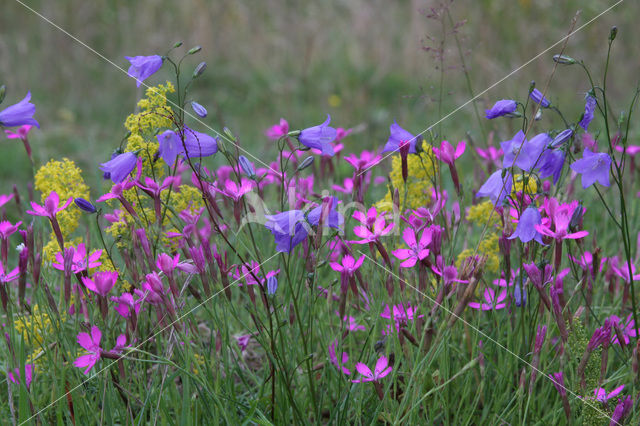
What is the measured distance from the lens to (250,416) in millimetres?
1391

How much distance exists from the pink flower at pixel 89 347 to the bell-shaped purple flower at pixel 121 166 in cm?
33

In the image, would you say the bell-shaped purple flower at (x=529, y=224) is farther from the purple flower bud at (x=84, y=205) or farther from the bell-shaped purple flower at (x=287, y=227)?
the purple flower bud at (x=84, y=205)

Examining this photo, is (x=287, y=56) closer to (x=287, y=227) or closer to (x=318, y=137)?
(x=318, y=137)

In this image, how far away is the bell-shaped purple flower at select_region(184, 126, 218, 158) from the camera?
143cm

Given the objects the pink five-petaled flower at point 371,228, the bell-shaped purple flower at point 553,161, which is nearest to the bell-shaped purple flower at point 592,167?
the bell-shaped purple flower at point 553,161

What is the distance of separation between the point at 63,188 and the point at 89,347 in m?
0.52

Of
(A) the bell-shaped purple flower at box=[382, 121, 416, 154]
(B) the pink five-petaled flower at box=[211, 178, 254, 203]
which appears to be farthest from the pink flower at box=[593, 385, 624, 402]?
(B) the pink five-petaled flower at box=[211, 178, 254, 203]

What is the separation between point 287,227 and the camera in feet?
4.18

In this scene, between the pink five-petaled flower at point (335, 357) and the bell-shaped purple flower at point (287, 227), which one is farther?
the pink five-petaled flower at point (335, 357)

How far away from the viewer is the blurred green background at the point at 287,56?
18.2ft

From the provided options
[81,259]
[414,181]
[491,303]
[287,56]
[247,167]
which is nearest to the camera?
[247,167]

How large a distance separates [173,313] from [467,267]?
59cm

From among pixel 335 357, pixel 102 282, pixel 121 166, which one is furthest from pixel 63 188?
pixel 335 357

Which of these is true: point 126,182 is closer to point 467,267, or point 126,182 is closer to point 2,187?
point 467,267
